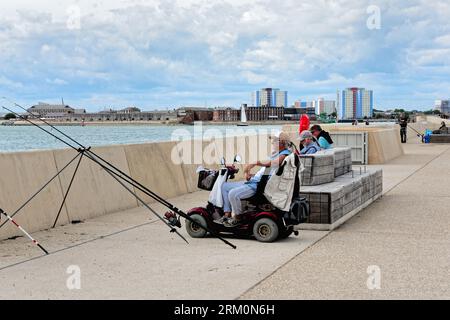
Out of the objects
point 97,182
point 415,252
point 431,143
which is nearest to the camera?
point 415,252

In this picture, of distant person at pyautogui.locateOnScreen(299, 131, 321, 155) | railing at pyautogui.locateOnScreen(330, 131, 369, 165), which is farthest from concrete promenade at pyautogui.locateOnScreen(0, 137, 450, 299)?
railing at pyautogui.locateOnScreen(330, 131, 369, 165)

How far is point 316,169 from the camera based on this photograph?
10914mm

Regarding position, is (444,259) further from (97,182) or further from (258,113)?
(258,113)

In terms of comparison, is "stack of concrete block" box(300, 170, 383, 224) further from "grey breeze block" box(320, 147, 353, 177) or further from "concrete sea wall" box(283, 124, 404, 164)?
"concrete sea wall" box(283, 124, 404, 164)

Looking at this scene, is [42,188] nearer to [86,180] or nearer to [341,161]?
[86,180]

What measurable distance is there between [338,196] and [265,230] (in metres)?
1.85

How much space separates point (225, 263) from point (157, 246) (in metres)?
1.33

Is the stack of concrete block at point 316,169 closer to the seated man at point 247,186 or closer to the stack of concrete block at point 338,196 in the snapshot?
the stack of concrete block at point 338,196

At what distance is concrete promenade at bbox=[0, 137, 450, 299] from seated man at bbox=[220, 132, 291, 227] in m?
0.34

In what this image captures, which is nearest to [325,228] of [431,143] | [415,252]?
[415,252]

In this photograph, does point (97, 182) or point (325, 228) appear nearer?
point (325, 228)

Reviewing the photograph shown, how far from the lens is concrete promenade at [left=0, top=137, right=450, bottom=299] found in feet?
21.1
